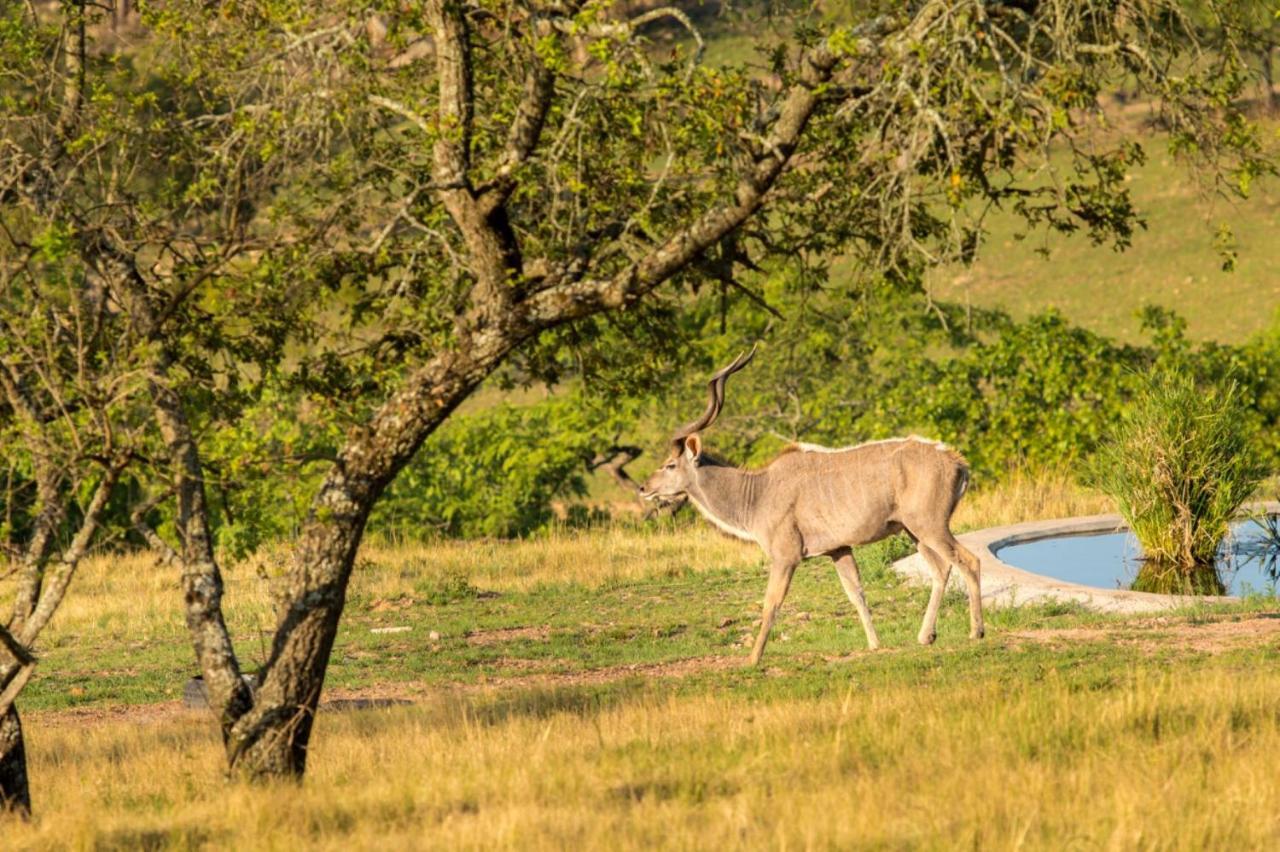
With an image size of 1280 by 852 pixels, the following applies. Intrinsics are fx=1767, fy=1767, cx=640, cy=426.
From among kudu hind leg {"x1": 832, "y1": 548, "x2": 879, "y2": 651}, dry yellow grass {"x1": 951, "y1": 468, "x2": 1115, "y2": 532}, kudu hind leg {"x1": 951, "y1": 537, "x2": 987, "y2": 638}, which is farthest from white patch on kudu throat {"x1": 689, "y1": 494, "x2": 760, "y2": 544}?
dry yellow grass {"x1": 951, "y1": 468, "x2": 1115, "y2": 532}

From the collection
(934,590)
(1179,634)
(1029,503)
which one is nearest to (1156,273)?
(1029,503)

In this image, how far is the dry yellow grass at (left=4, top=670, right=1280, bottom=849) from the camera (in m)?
8.16

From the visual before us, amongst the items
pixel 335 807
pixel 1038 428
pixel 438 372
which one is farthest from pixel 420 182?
pixel 1038 428

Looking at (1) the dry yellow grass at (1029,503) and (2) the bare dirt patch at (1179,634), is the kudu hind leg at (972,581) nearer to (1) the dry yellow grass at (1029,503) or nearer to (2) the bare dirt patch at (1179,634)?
(2) the bare dirt patch at (1179,634)

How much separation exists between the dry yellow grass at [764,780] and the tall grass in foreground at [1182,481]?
7.30 metres

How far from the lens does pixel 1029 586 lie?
17625mm

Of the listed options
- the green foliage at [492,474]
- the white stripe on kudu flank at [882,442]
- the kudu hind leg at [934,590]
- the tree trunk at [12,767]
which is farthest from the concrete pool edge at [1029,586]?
the tree trunk at [12,767]

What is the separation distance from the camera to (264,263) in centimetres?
1076

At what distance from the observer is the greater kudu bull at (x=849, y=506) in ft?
52.5

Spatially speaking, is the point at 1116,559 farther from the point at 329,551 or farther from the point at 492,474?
the point at 329,551

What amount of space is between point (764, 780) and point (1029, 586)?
8900 mm

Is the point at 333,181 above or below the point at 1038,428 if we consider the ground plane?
above

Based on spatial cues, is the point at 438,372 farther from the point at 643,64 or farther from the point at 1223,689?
the point at 1223,689

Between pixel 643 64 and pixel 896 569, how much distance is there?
1152cm
